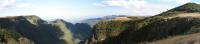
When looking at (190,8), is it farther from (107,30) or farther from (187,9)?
(107,30)

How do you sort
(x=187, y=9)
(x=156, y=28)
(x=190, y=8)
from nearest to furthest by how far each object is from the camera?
(x=156, y=28) < (x=190, y=8) < (x=187, y=9)

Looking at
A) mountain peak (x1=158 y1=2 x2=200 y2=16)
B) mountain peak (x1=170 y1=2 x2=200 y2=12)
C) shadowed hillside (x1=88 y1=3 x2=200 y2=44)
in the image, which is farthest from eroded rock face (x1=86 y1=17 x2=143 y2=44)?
mountain peak (x1=170 y1=2 x2=200 y2=12)

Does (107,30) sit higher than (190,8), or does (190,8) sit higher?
(190,8)

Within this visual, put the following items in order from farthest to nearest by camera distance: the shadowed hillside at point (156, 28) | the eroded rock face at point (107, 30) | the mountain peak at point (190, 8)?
the eroded rock face at point (107, 30), the mountain peak at point (190, 8), the shadowed hillside at point (156, 28)

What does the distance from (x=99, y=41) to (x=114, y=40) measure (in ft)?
41.4

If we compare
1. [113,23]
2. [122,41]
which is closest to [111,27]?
[113,23]

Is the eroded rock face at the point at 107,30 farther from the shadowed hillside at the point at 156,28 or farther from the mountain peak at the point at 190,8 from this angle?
the mountain peak at the point at 190,8

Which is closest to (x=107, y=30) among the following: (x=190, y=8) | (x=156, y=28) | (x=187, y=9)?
(x=187, y=9)

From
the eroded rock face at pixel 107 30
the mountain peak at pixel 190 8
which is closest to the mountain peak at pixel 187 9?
the mountain peak at pixel 190 8

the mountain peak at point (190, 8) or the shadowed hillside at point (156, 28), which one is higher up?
the mountain peak at point (190, 8)

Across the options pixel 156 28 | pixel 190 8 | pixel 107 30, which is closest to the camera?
pixel 156 28

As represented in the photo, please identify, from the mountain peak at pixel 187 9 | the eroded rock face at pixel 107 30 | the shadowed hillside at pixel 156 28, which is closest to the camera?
the shadowed hillside at pixel 156 28

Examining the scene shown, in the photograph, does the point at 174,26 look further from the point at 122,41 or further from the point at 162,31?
the point at 122,41

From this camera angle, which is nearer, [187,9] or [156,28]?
[156,28]
